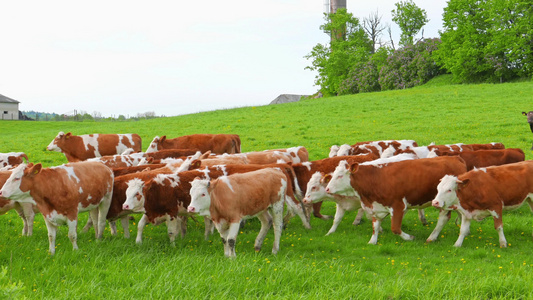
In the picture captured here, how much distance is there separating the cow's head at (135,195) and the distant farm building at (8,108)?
78.5 meters

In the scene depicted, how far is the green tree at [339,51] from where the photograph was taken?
6788cm

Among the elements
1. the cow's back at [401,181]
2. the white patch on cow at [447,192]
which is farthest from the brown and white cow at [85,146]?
the white patch on cow at [447,192]

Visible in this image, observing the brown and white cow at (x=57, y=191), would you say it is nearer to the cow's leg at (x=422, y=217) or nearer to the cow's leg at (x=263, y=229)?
the cow's leg at (x=263, y=229)

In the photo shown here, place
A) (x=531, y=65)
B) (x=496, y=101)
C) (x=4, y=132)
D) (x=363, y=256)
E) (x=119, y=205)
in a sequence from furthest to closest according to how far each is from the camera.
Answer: (x=531, y=65), (x=4, y=132), (x=496, y=101), (x=119, y=205), (x=363, y=256)

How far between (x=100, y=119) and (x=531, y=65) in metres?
52.2

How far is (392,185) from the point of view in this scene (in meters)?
9.62

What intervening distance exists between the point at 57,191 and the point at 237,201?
10.4 feet

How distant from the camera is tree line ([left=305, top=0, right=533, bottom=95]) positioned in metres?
49.9

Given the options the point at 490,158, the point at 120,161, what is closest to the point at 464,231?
the point at 490,158

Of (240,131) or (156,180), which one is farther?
(240,131)

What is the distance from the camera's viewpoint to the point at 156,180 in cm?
928

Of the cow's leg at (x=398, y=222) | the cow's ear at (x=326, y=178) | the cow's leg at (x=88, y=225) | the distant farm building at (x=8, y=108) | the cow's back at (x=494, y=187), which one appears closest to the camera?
the cow's back at (x=494, y=187)

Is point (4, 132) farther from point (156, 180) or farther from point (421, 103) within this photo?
point (156, 180)

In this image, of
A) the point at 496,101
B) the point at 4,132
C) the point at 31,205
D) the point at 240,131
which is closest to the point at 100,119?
the point at 4,132
